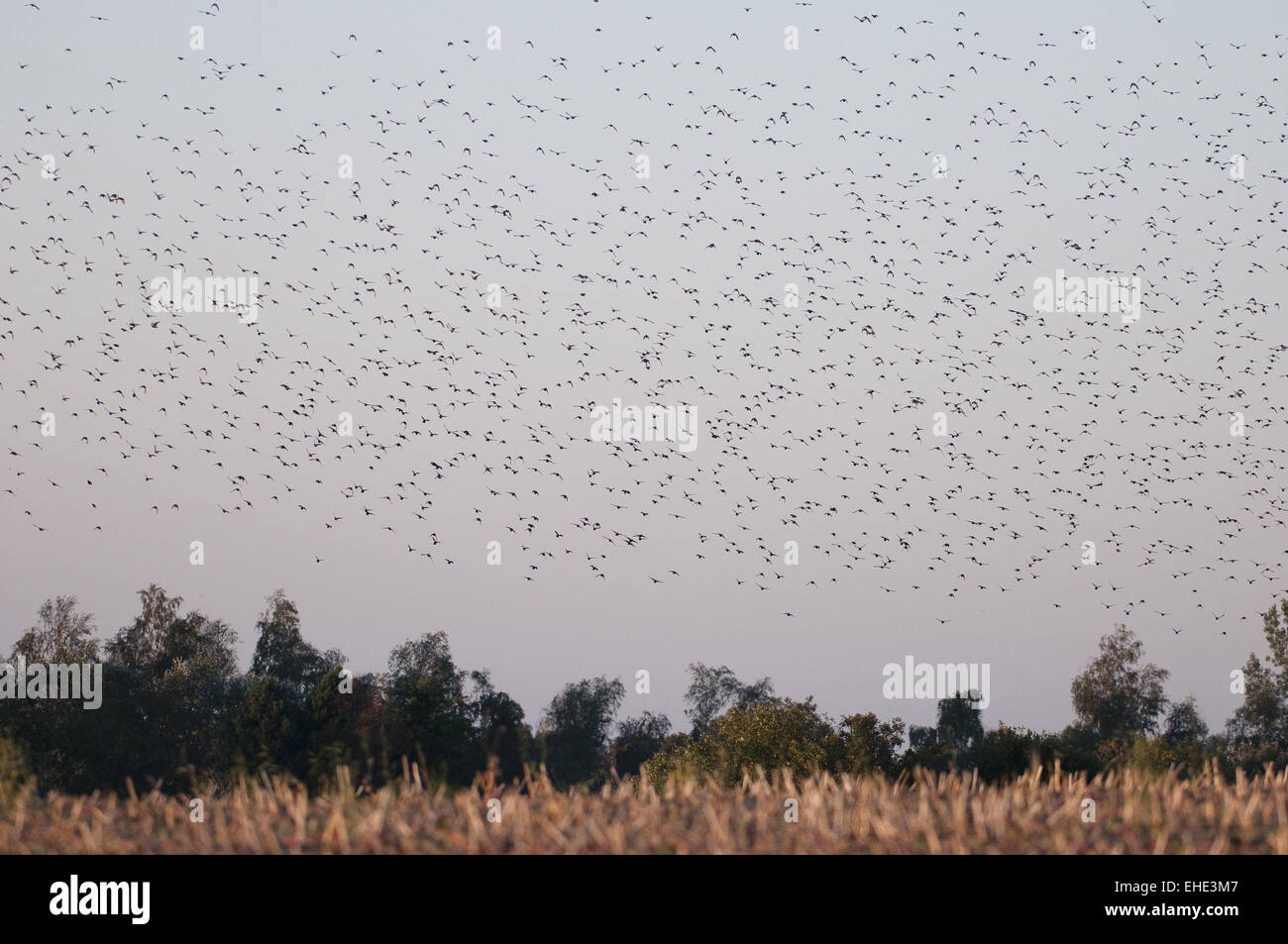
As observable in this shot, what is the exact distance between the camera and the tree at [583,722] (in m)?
143

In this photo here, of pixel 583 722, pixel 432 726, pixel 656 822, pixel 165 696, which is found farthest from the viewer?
pixel 583 722

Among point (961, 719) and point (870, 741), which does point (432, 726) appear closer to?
point (870, 741)

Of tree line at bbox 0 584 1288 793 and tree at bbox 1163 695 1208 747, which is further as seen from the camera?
tree at bbox 1163 695 1208 747

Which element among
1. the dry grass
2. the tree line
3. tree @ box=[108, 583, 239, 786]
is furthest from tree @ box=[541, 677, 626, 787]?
the dry grass

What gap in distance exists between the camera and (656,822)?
18219 millimetres

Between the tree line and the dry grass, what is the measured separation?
4452 centimetres

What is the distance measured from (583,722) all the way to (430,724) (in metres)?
62.8

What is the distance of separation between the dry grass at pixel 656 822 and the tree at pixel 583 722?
121966 mm

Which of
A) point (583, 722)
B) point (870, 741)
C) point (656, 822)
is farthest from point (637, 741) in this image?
point (656, 822)

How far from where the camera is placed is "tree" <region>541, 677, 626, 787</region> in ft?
469

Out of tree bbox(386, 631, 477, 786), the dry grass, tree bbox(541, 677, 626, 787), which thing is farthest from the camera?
tree bbox(541, 677, 626, 787)

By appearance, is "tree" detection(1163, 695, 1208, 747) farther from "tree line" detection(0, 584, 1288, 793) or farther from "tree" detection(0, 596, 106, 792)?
"tree" detection(0, 596, 106, 792)
